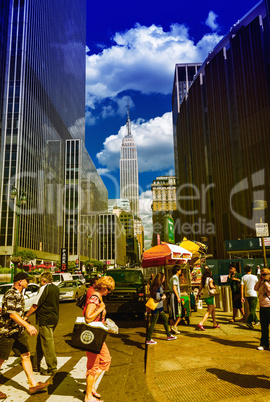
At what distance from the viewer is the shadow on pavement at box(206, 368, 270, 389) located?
498 centimetres

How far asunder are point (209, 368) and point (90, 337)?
276 centimetres

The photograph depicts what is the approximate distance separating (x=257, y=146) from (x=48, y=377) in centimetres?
5291

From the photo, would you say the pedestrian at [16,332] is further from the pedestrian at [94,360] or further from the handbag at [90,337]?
the pedestrian at [94,360]

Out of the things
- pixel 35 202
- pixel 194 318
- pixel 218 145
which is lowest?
pixel 194 318

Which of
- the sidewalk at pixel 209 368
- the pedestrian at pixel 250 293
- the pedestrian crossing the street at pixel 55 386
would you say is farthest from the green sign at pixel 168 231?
the pedestrian crossing the street at pixel 55 386

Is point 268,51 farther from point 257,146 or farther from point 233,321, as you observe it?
point 233,321

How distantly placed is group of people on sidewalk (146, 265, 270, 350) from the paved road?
0.91 m

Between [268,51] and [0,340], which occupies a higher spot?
[268,51]

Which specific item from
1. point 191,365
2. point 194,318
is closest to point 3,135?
point 194,318

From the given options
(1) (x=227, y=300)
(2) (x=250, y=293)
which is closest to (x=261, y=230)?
(2) (x=250, y=293)

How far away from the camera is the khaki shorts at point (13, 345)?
4.84m

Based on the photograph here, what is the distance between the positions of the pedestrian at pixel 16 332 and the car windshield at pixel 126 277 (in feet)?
26.2

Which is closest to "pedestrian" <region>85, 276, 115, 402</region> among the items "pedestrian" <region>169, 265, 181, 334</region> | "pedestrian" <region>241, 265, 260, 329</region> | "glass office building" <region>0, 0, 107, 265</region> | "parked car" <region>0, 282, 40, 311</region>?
"pedestrian" <region>169, 265, 181, 334</region>

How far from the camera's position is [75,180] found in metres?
101
